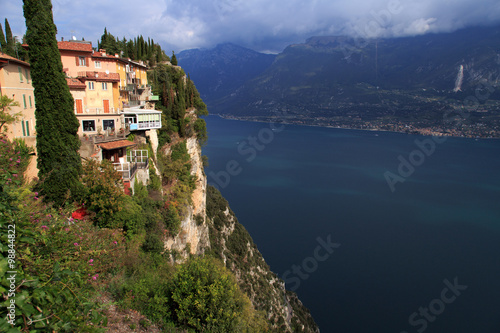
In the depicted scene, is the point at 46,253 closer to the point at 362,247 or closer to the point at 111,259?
the point at 111,259

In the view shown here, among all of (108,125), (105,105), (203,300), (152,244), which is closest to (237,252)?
(152,244)

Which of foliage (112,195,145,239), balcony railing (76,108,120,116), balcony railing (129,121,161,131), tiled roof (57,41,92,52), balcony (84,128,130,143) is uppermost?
tiled roof (57,41,92,52)

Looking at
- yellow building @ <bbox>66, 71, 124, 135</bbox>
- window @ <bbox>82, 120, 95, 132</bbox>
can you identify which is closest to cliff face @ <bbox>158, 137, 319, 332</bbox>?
yellow building @ <bbox>66, 71, 124, 135</bbox>

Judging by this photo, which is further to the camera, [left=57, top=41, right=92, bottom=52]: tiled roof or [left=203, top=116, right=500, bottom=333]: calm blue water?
[left=203, top=116, right=500, bottom=333]: calm blue water

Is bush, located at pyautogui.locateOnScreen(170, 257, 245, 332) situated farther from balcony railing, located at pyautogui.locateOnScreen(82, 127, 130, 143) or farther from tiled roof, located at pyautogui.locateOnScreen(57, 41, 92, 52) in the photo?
tiled roof, located at pyautogui.locateOnScreen(57, 41, 92, 52)

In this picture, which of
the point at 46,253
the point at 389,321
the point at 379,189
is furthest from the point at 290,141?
the point at 46,253

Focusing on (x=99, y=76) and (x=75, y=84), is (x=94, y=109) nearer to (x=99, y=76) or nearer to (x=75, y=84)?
(x=75, y=84)
